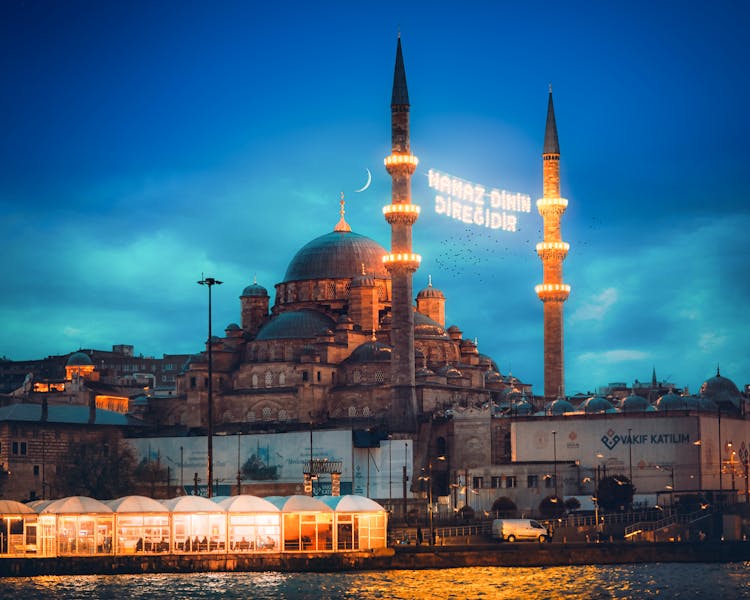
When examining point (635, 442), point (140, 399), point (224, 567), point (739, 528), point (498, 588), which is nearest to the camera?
point (498, 588)

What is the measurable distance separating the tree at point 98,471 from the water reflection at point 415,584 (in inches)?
1309

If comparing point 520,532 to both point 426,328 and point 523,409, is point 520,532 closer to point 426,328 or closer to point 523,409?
point 523,409

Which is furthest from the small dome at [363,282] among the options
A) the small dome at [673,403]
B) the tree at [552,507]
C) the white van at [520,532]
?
the white van at [520,532]

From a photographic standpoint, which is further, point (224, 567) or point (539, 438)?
point (539, 438)

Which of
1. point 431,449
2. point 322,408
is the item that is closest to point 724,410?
point 431,449

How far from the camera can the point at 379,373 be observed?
96.4m

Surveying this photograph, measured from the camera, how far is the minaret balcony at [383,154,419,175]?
3506 inches

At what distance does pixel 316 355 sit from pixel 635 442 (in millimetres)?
21215

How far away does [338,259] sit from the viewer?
104875mm

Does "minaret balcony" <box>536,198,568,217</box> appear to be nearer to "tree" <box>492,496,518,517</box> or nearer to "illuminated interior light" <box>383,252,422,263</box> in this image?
"illuminated interior light" <box>383,252,422,263</box>

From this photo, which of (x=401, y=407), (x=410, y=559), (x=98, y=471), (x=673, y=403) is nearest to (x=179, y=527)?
(x=410, y=559)

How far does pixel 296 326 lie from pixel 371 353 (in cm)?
625

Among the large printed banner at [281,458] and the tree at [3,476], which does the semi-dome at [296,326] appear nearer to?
the large printed banner at [281,458]

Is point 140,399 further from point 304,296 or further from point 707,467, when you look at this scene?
point 707,467
